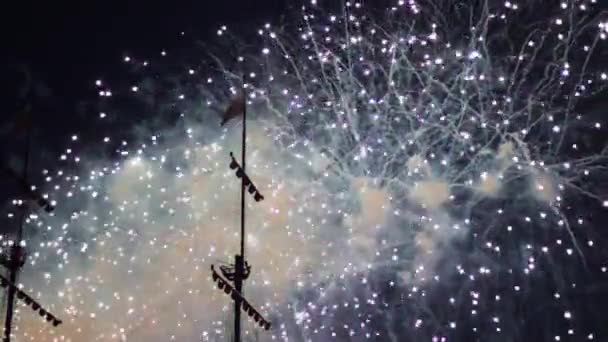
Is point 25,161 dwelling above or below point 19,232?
above

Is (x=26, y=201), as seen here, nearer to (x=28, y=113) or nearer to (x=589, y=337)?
(x=28, y=113)

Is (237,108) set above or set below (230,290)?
above

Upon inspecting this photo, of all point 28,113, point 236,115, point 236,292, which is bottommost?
point 236,292

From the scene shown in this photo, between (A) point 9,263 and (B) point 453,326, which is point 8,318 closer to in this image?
(A) point 9,263

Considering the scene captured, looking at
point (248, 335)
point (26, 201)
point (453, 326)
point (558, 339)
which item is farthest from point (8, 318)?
point (558, 339)

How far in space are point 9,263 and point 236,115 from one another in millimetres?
5478

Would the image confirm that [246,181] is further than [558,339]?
No

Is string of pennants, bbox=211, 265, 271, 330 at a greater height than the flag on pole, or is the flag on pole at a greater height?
the flag on pole

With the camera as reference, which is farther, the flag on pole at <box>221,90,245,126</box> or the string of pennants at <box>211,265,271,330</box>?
the flag on pole at <box>221,90,245,126</box>

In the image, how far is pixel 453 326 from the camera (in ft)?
76.6

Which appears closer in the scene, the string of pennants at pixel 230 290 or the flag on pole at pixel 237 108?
the string of pennants at pixel 230 290

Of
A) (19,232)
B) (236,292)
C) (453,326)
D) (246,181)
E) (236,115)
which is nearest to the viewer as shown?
(236,292)

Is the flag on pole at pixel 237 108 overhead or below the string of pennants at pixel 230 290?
overhead

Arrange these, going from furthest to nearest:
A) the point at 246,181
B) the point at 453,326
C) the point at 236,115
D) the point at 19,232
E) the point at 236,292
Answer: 1. the point at 453,326
2. the point at 19,232
3. the point at 236,115
4. the point at 246,181
5. the point at 236,292
